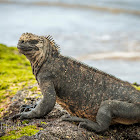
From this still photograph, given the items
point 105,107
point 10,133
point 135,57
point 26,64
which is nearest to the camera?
point 10,133

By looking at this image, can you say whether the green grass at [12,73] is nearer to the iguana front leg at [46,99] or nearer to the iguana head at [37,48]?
the iguana head at [37,48]

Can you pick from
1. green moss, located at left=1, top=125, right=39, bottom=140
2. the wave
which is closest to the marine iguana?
green moss, located at left=1, top=125, right=39, bottom=140

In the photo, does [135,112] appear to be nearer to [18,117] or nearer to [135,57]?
[18,117]

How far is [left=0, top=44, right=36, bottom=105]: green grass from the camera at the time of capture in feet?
26.1

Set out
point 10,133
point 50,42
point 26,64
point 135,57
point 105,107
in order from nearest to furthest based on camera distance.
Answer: point 10,133 < point 105,107 < point 50,42 < point 26,64 < point 135,57

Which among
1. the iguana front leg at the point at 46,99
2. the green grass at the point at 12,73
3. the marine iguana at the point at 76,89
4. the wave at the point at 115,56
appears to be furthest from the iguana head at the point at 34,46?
the wave at the point at 115,56

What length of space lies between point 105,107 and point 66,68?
1248 mm

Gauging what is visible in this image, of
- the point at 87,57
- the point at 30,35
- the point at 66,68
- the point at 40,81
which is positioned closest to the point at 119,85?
the point at 66,68

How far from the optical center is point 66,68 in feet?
17.8

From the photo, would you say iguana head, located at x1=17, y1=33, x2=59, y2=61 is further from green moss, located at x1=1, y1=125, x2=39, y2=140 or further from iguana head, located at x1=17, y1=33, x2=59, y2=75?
green moss, located at x1=1, y1=125, x2=39, y2=140

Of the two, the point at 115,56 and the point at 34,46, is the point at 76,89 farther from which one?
the point at 115,56

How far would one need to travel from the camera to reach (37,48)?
5.25m

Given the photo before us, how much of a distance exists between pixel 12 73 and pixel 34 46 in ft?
15.7

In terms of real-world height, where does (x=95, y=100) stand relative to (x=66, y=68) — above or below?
below
